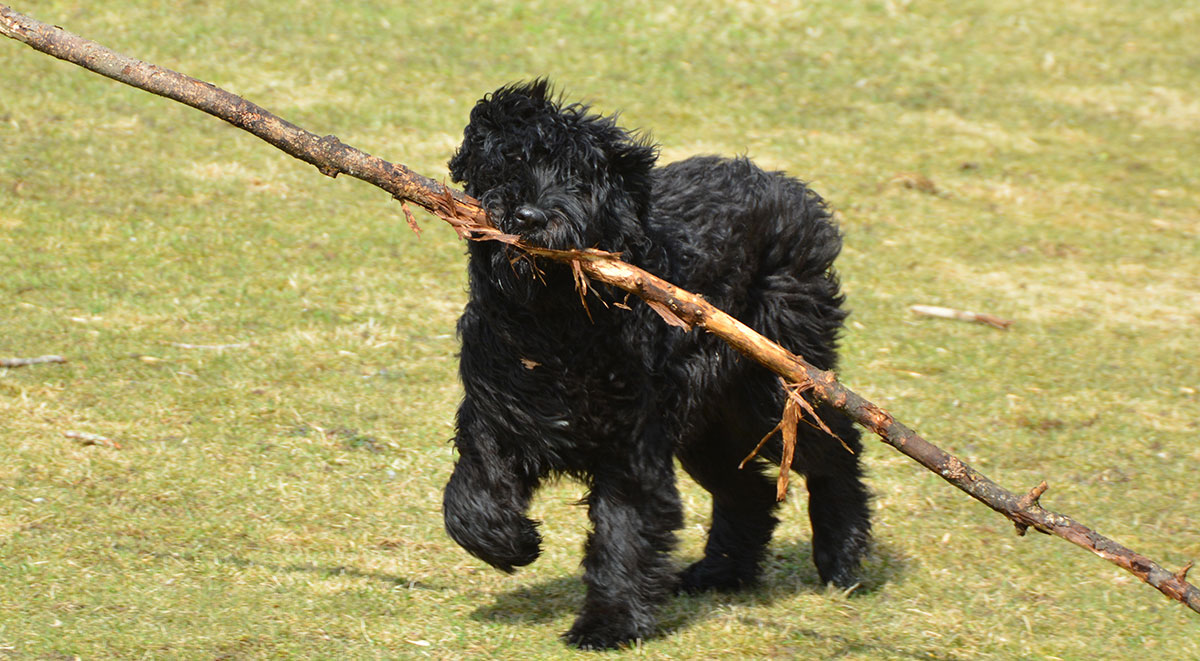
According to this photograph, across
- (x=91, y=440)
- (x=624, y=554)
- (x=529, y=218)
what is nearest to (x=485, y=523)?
(x=624, y=554)

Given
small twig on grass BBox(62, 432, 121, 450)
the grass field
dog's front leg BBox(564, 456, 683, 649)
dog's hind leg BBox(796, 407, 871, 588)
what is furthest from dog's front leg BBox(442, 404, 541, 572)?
small twig on grass BBox(62, 432, 121, 450)

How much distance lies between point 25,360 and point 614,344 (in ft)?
12.7

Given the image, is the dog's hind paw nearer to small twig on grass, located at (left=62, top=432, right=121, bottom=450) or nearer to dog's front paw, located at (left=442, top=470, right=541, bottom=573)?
dog's front paw, located at (left=442, top=470, right=541, bottom=573)

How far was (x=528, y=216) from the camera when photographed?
4.16 metres

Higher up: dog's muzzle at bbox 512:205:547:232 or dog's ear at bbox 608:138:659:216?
dog's ear at bbox 608:138:659:216

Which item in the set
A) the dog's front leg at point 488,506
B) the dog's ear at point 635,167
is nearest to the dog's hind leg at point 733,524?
the dog's front leg at point 488,506

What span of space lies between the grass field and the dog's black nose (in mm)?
1600

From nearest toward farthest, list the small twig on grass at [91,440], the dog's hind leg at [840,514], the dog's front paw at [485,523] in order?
the dog's front paw at [485,523] < the dog's hind leg at [840,514] < the small twig on grass at [91,440]

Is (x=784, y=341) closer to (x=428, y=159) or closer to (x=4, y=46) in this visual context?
(x=428, y=159)

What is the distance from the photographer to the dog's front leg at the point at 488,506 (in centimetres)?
471

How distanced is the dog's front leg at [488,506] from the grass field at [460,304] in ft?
1.19

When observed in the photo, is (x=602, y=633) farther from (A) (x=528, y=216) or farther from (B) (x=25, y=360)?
(B) (x=25, y=360)

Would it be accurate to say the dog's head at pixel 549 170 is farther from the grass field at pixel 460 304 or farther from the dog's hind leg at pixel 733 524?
the grass field at pixel 460 304

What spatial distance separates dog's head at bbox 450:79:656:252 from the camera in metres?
4.24
